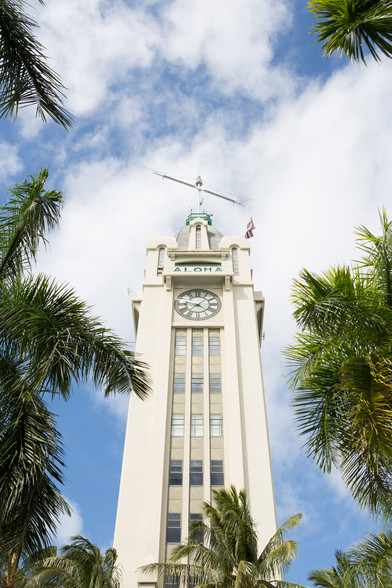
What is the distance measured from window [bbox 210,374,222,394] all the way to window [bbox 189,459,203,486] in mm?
5906

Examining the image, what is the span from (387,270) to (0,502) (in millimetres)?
7237

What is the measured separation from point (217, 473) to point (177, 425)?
4683 mm

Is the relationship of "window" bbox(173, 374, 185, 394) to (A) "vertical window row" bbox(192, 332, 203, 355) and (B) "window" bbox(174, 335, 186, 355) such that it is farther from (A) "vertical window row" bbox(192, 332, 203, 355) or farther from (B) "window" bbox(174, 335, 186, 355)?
(A) "vertical window row" bbox(192, 332, 203, 355)

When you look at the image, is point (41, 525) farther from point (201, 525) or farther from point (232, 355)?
point (232, 355)

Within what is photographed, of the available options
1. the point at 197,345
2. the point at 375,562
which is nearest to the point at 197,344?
the point at 197,345

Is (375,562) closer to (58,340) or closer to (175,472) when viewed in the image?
(58,340)

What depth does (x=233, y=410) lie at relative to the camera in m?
41.2

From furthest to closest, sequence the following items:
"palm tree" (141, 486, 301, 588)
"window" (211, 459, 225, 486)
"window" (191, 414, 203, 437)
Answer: "window" (191, 414, 203, 437) → "window" (211, 459, 225, 486) → "palm tree" (141, 486, 301, 588)

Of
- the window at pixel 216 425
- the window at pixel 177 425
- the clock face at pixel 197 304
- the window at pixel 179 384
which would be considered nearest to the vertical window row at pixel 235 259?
the clock face at pixel 197 304

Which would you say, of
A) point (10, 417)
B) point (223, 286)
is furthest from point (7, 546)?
point (223, 286)

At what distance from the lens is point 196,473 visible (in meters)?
38.6

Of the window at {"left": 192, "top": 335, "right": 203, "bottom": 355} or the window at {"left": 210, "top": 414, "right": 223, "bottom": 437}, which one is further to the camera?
the window at {"left": 192, "top": 335, "right": 203, "bottom": 355}

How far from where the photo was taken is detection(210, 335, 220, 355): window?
46.1m

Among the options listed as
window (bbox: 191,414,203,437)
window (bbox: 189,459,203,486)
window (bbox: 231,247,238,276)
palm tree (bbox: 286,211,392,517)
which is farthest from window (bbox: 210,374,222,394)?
palm tree (bbox: 286,211,392,517)
